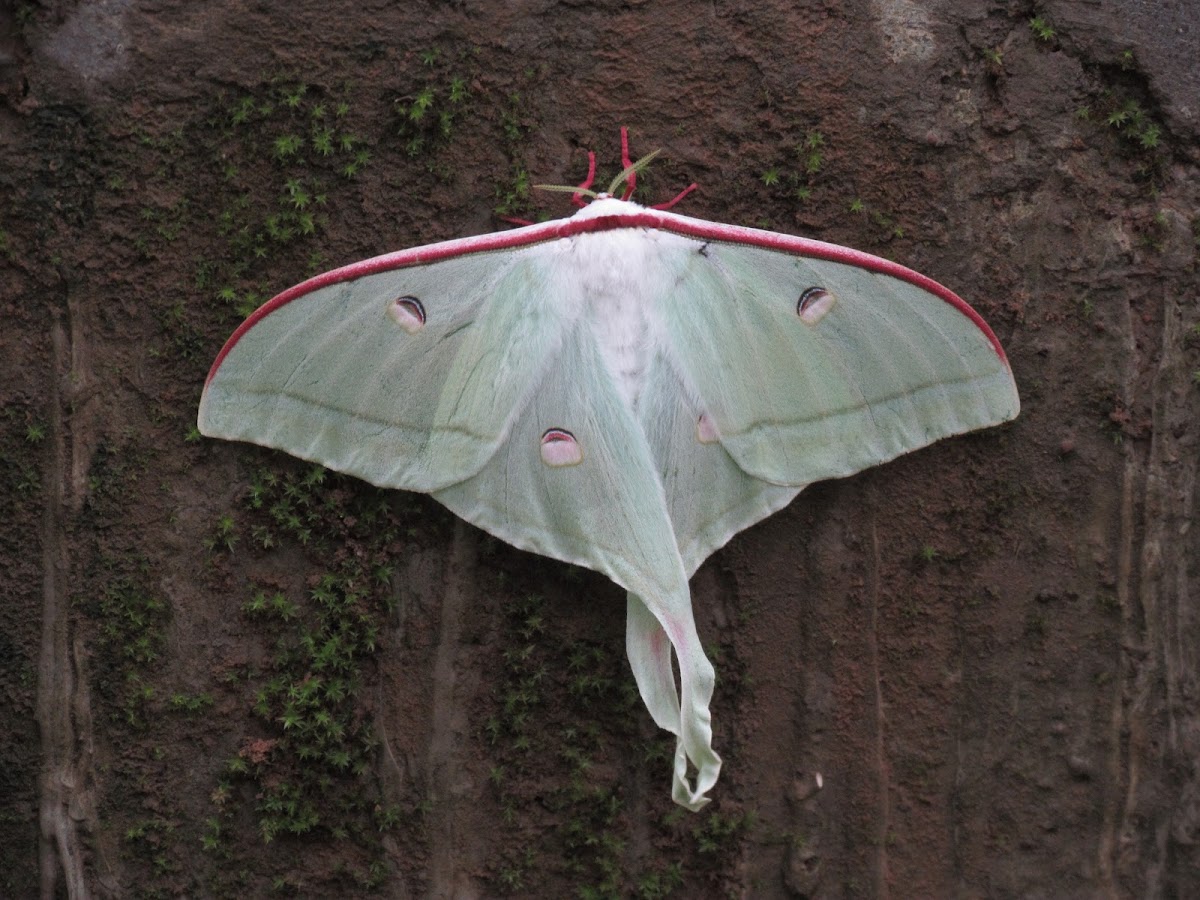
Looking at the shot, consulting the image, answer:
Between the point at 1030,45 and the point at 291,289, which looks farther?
the point at 1030,45

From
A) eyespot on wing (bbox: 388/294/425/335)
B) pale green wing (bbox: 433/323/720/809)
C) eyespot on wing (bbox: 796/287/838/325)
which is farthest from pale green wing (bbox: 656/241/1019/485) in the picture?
eyespot on wing (bbox: 388/294/425/335)

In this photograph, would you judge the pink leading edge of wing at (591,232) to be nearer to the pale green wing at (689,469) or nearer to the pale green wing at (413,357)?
the pale green wing at (413,357)

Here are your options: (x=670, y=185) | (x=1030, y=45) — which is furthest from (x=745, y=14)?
(x=1030, y=45)

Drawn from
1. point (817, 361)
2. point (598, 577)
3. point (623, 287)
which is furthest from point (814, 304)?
point (598, 577)

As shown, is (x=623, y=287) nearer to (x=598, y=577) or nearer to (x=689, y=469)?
(x=689, y=469)

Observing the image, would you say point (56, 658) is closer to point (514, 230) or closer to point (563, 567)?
point (563, 567)

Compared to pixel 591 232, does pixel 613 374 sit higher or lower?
lower

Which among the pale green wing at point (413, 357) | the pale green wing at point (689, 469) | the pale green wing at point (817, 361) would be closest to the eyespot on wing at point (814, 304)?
the pale green wing at point (817, 361)
